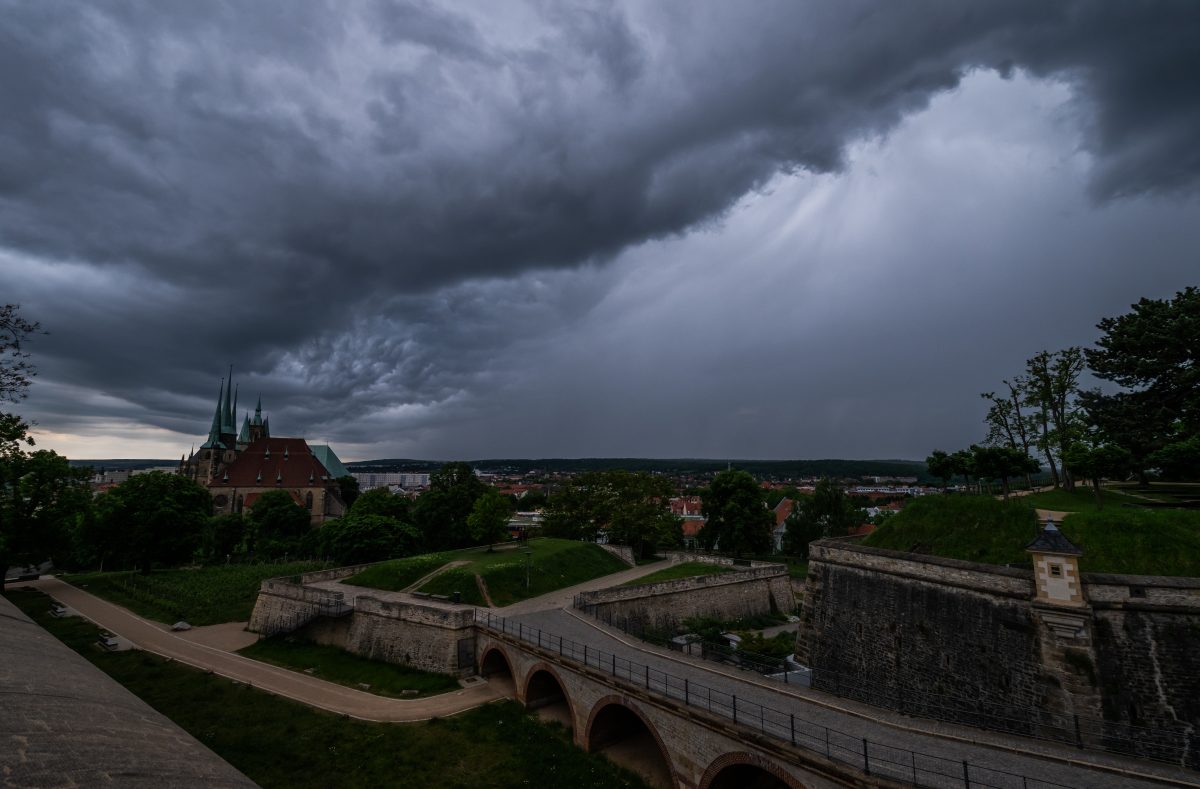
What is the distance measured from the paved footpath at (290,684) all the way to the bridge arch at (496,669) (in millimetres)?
609

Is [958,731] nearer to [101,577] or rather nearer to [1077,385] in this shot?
[1077,385]

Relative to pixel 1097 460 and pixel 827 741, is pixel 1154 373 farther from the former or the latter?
pixel 827 741

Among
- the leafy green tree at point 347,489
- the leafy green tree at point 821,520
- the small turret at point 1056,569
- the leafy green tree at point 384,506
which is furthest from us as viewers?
the leafy green tree at point 347,489

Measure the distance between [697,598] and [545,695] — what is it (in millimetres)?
15071

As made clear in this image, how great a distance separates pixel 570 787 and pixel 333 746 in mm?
9612

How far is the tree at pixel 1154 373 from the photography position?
25.9 metres

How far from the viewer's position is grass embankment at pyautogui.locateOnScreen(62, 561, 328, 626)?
4025 cm

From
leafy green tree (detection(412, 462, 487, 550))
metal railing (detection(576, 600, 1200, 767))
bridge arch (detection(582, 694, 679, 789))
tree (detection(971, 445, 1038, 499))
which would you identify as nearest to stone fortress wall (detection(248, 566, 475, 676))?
bridge arch (detection(582, 694, 679, 789))

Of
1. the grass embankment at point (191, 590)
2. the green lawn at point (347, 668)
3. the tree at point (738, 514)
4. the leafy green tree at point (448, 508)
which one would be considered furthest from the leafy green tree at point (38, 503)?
the tree at point (738, 514)

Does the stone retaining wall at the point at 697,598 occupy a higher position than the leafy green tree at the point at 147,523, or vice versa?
the leafy green tree at the point at 147,523

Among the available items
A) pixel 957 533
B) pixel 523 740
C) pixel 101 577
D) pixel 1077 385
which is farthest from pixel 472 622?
pixel 101 577

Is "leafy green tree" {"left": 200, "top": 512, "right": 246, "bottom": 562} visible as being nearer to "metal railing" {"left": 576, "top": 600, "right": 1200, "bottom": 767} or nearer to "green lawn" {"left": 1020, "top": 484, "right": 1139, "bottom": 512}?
Result: "metal railing" {"left": 576, "top": 600, "right": 1200, "bottom": 767}

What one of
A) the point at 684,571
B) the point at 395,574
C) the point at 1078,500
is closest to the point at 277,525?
the point at 395,574

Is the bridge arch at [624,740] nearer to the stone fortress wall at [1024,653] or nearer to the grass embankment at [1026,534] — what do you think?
the stone fortress wall at [1024,653]
